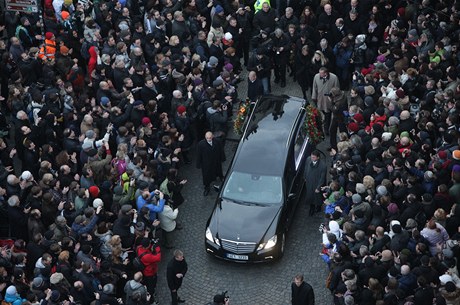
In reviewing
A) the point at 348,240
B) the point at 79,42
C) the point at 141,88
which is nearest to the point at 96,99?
the point at 141,88

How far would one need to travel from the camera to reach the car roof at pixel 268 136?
1898cm

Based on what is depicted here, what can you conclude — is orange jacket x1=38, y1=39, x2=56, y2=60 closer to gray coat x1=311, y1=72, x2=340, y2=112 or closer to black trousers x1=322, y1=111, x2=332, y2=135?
gray coat x1=311, y1=72, x2=340, y2=112

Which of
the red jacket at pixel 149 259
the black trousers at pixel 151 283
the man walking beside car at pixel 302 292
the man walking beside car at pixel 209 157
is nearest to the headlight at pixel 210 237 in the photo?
the black trousers at pixel 151 283

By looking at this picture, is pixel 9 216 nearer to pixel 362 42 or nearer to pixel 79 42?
pixel 79 42

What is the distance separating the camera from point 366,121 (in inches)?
777

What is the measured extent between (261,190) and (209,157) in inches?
72.6

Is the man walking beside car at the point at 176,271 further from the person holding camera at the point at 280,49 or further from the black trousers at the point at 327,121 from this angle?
the person holding camera at the point at 280,49

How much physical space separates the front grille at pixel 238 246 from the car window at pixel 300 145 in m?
2.55

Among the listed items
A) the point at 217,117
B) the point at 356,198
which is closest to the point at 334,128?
the point at 217,117

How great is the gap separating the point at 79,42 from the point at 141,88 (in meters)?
3.63

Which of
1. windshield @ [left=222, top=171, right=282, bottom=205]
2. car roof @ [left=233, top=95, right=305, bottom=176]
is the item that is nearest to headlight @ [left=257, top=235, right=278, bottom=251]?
windshield @ [left=222, top=171, right=282, bottom=205]

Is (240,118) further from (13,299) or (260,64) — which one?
(13,299)

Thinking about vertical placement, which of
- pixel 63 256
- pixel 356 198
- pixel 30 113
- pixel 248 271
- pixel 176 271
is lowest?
pixel 248 271

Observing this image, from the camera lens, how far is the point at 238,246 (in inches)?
700
